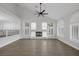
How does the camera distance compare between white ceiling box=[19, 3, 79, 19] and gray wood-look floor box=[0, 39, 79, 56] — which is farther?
white ceiling box=[19, 3, 79, 19]

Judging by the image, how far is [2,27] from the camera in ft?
17.6

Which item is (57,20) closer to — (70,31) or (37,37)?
(37,37)

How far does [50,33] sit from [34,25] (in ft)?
7.89

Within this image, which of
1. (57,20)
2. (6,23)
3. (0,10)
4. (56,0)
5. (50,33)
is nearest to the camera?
(56,0)

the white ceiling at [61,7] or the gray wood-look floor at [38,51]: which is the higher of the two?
the white ceiling at [61,7]

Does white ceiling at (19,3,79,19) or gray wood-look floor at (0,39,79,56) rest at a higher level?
white ceiling at (19,3,79,19)

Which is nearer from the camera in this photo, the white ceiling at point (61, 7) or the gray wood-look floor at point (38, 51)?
the gray wood-look floor at point (38, 51)

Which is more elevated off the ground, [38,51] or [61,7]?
[61,7]

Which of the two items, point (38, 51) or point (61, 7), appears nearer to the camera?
point (38, 51)

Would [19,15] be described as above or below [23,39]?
above

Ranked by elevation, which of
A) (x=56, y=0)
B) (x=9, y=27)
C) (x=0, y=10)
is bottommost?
(x=9, y=27)

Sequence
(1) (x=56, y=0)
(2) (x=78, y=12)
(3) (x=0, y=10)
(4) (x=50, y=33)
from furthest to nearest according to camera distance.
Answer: (4) (x=50, y=33) < (3) (x=0, y=10) < (2) (x=78, y=12) < (1) (x=56, y=0)

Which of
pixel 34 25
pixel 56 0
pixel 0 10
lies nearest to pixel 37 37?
pixel 34 25

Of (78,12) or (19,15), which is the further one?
(19,15)
